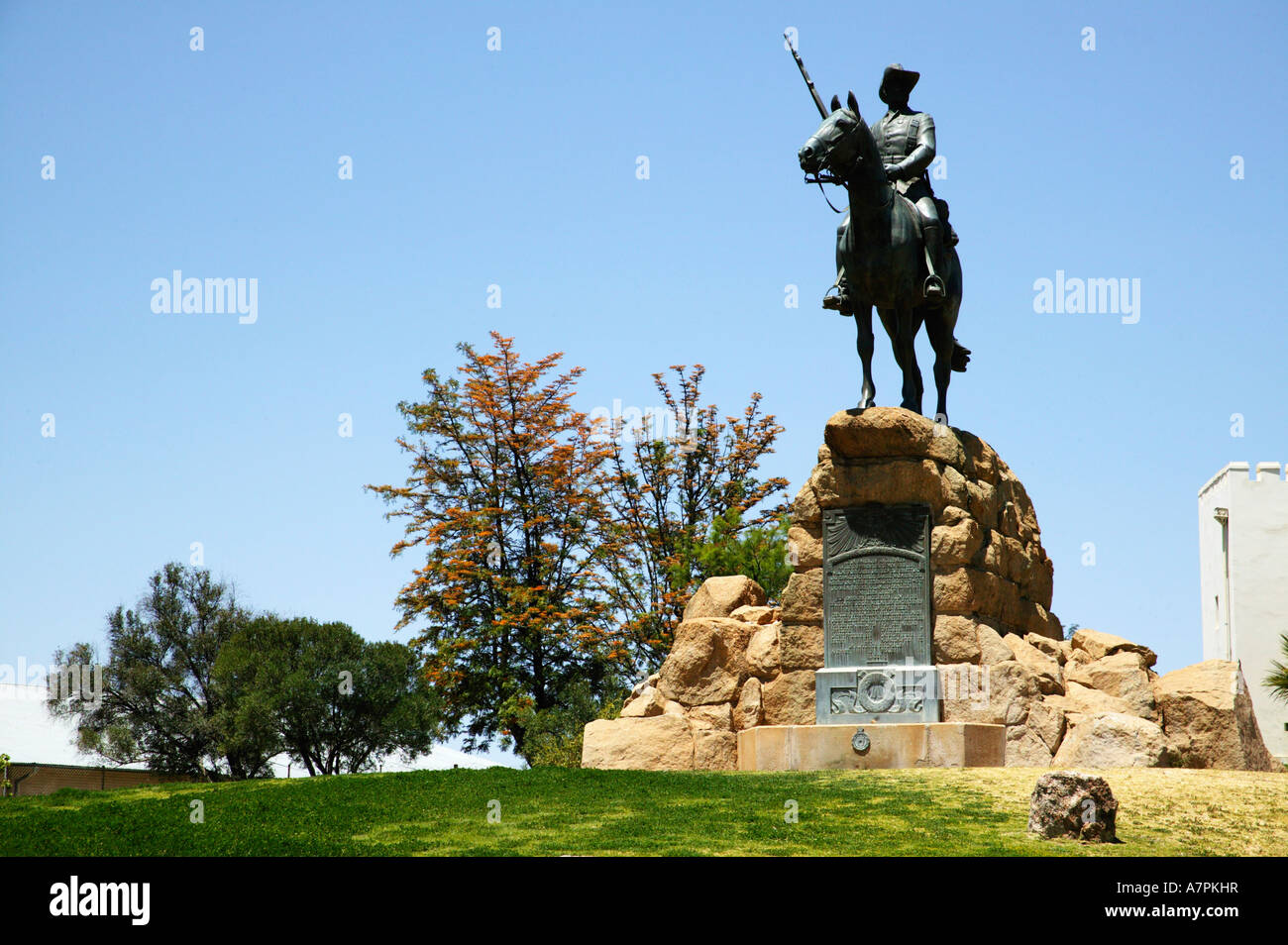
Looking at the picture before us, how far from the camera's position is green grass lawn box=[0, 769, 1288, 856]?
10.3m

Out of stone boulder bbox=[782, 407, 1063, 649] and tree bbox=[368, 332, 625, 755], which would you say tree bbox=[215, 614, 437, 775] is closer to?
tree bbox=[368, 332, 625, 755]

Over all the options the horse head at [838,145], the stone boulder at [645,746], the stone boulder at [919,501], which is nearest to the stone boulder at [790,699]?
the stone boulder at [919,501]

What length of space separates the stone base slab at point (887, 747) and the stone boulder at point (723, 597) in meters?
3.38

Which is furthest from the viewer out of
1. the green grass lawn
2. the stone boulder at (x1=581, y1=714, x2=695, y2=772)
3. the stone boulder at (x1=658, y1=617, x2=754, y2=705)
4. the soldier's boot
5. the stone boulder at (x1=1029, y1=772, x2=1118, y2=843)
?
the stone boulder at (x1=658, y1=617, x2=754, y2=705)

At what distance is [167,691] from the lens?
3869 cm

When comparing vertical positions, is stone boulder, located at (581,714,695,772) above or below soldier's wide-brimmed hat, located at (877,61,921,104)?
below

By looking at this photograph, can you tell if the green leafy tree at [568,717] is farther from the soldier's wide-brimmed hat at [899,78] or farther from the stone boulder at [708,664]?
the soldier's wide-brimmed hat at [899,78]

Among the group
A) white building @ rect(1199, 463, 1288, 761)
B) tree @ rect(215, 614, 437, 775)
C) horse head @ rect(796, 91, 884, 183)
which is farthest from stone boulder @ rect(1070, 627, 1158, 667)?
white building @ rect(1199, 463, 1288, 761)

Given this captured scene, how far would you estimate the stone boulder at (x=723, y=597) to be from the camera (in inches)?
750

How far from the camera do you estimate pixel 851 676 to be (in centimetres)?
1584

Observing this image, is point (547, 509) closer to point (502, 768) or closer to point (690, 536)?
point (690, 536)

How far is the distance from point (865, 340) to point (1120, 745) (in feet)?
18.3
